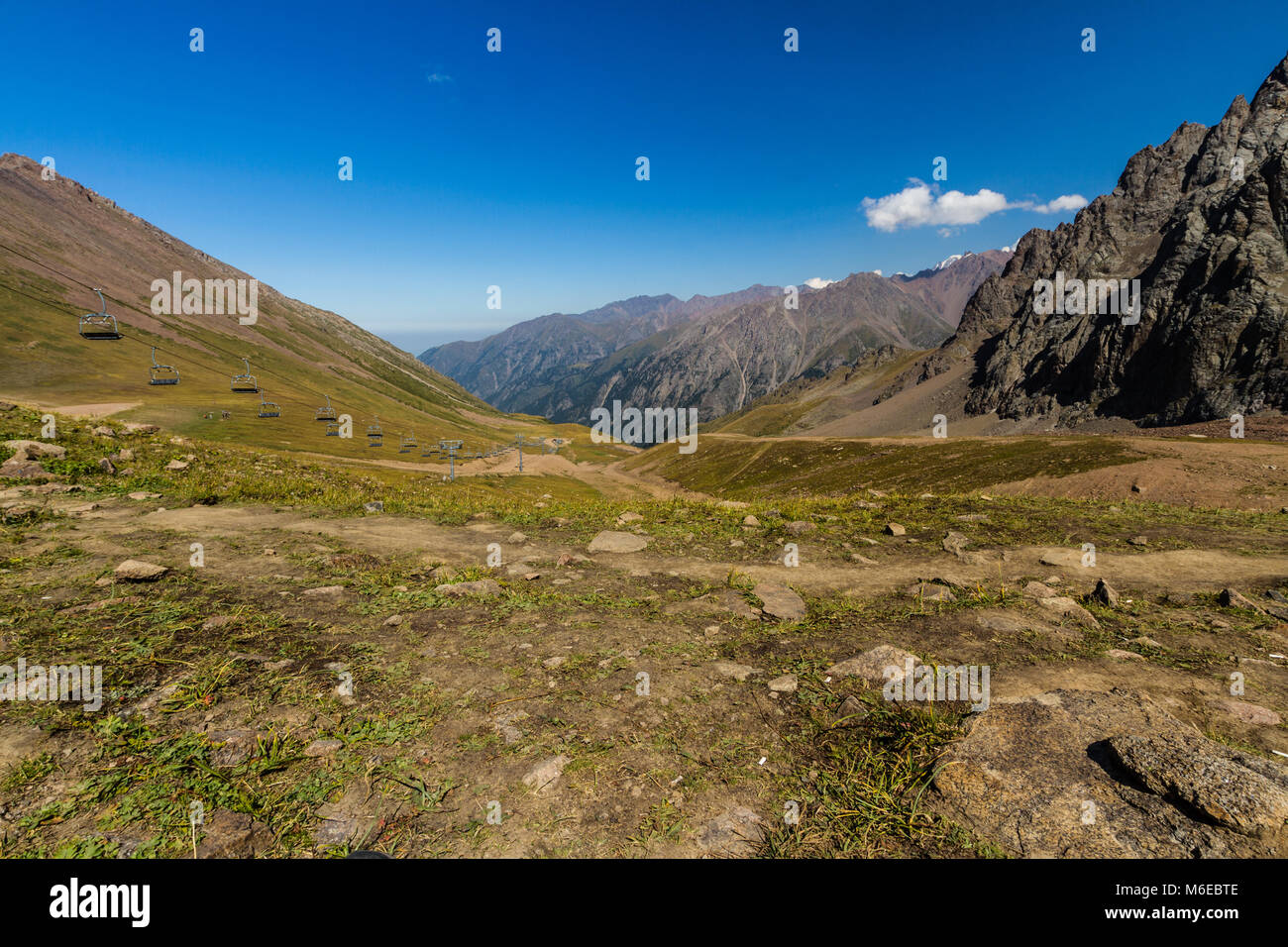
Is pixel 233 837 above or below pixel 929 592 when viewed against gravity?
below

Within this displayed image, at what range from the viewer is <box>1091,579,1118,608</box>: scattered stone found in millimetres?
10094

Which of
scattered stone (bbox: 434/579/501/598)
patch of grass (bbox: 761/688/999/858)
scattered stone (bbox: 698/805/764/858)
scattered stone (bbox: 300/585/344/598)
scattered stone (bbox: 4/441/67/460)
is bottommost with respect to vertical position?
scattered stone (bbox: 698/805/764/858)

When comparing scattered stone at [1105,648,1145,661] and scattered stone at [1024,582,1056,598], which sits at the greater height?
scattered stone at [1024,582,1056,598]

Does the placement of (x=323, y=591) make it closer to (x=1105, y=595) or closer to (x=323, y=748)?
(x=323, y=748)

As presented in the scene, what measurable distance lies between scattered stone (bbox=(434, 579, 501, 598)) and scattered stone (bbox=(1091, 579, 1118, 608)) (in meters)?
12.7

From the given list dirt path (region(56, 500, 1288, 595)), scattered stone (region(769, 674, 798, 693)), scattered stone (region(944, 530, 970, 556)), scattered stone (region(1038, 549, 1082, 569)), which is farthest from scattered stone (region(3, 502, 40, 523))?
scattered stone (region(1038, 549, 1082, 569))

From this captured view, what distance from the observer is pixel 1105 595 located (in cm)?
1018

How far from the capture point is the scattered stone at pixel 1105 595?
1009cm

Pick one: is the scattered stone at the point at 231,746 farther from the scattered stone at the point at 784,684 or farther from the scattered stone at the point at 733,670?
the scattered stone at the point at 784,684

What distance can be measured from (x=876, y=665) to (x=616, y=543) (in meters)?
8.66

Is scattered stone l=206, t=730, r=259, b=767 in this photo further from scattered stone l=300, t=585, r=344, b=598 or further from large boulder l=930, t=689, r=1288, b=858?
large boulder l=930, t=689, r=1288, b=858

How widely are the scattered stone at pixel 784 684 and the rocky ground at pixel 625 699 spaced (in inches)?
1.7

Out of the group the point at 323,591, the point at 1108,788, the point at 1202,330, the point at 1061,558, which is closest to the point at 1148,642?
the point at 1108,788
